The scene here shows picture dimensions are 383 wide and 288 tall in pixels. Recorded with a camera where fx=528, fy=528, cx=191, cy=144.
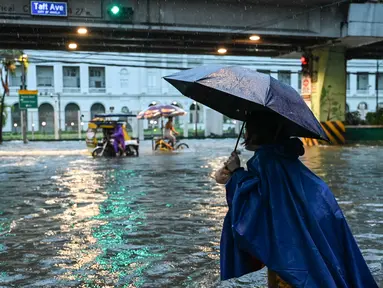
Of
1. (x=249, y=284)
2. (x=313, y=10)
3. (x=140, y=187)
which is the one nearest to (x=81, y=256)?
(x=249, y=284)

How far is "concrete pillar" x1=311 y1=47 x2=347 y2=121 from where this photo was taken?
2202 cm

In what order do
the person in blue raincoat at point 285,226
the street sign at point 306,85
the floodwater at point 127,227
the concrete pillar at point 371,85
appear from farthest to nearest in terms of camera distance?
the concrete pillar at point 371,85 → the street sign at point 306,85 → the floodwater at point 127,227 → the person in blue raincoat at point 285,226

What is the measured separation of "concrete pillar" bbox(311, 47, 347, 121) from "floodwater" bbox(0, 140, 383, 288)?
1083 centimetres

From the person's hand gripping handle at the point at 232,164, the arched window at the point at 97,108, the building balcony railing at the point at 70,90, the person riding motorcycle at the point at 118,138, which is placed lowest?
the person riding motorcycle at the point at 118,138

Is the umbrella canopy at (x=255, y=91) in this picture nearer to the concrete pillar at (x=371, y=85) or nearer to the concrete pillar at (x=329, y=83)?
the concrete pillar at (x=329, y=83)

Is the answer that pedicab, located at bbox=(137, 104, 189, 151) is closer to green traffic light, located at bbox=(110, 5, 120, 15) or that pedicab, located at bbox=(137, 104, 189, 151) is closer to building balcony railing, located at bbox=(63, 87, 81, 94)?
green traffic light, located at bbox=(110, 5, 120, 15)

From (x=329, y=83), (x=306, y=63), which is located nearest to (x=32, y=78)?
(x=306, y=63)

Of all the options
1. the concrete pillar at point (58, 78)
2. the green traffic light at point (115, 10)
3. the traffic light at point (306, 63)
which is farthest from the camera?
the concrete pillar at point (58, 78)

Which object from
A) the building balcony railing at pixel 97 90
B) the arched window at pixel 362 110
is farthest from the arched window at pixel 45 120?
the arched window at pixel 362 110

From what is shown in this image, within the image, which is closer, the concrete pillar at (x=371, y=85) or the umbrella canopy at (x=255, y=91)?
the umbrella canopy at (x=255, y=91)

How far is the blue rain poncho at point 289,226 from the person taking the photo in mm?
2420

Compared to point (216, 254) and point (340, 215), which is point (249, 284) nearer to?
point (216, 254)

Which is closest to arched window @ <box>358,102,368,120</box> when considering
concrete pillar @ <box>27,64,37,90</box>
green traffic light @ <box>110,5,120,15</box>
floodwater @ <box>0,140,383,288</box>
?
green traffic light @ <box>110,5,120,15</box>

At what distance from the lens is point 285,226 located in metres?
2.44
